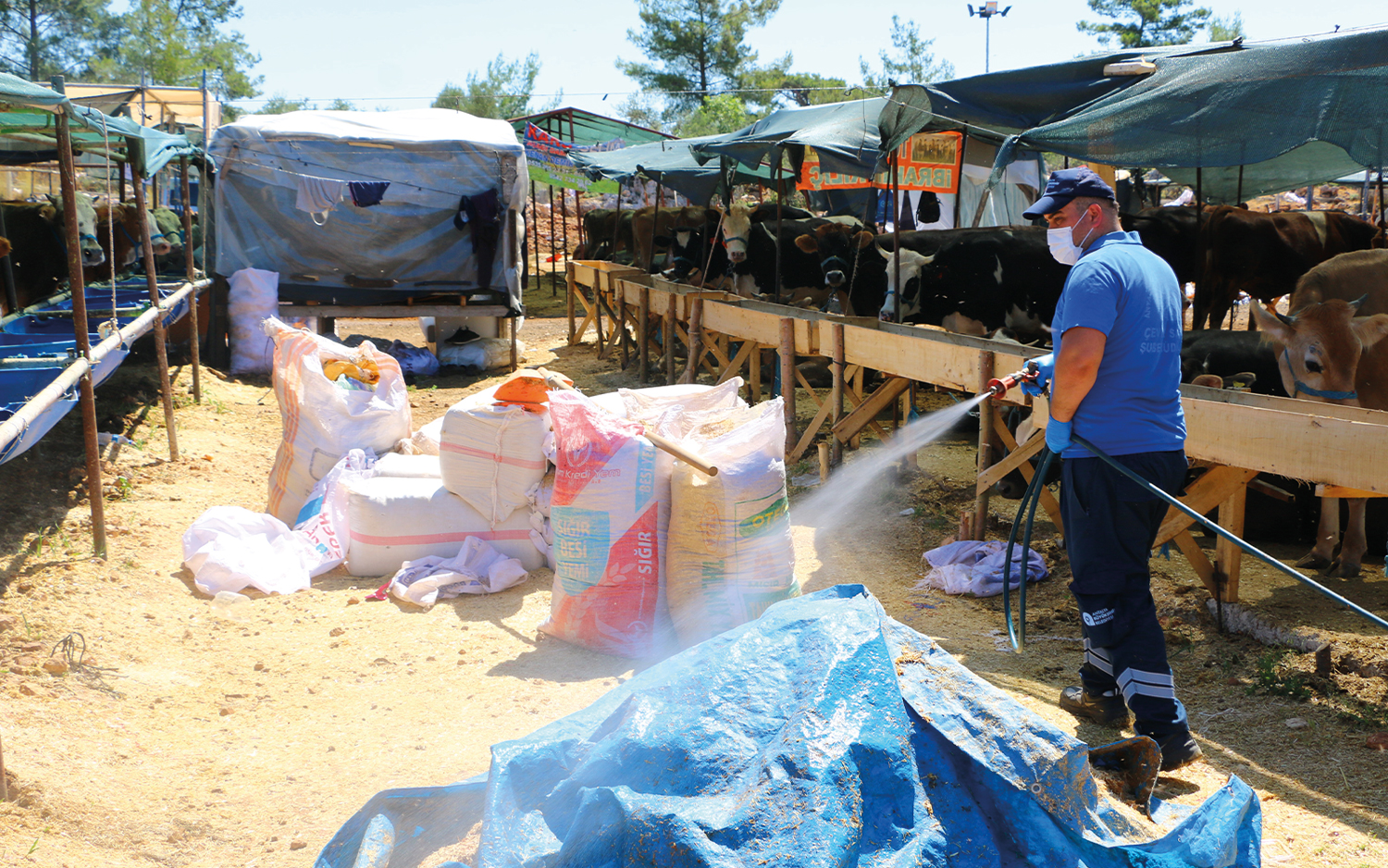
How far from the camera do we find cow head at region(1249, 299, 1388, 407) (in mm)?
4879

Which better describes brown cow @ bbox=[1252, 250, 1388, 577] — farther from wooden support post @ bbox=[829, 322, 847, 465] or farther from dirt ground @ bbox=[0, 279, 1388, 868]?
wooden support post @ bbox=[829, 322, 847, 465]

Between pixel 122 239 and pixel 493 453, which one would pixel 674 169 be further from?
pixel 493 453

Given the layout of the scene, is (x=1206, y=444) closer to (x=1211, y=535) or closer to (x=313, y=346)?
(x=1211, y=535)

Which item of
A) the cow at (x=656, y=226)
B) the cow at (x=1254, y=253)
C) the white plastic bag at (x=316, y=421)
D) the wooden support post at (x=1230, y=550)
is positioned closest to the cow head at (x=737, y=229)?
the cow at (x=656, y=226)

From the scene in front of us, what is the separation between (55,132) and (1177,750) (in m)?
9.00

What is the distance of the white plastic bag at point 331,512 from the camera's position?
532cm

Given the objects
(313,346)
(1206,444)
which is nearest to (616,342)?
(313,346)

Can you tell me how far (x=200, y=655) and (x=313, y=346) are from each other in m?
2.46

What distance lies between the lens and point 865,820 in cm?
210

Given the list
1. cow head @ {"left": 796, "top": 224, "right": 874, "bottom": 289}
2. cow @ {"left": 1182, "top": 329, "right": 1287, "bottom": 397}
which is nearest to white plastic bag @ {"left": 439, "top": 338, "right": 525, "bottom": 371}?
cow head @ {"left": 796, "top": 224, "right": 874, "bottom": 289}

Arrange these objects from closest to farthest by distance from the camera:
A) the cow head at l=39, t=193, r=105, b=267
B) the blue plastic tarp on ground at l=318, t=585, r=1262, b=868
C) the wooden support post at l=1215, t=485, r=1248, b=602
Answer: the blue plastic tarp on ground at l=318, t=585, r=1262, b=868 < the wooden support post at l=1215, t=485, r=1248, b=602 < the cow head at l=39, t=193, r=105, b=267

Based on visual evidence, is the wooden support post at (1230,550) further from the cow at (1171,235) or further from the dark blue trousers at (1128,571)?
the cow at (1171,235)

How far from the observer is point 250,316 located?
12070 mm

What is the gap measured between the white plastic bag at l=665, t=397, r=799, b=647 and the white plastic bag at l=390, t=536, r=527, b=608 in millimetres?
1194
